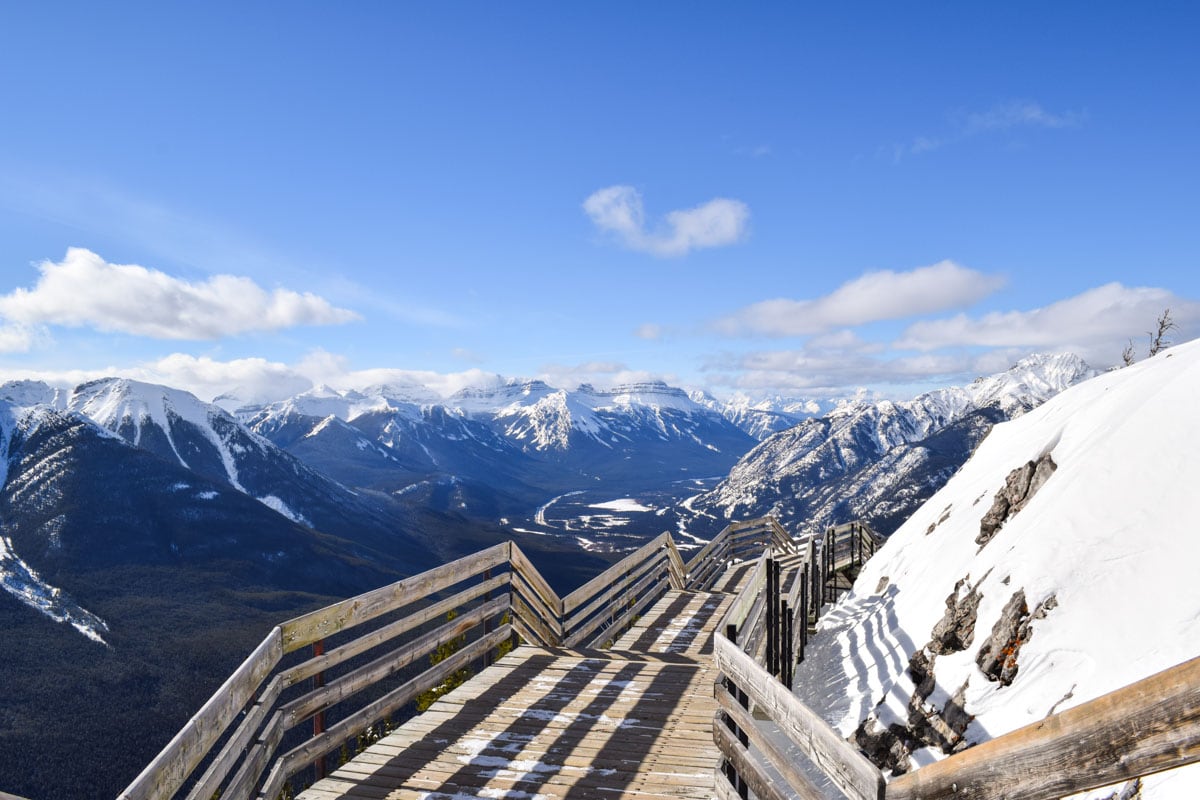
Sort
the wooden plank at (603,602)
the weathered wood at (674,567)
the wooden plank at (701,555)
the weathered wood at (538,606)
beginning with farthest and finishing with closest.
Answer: the wooden plank at (701,555) → the weathered wood at (674,567) → the wooden plank at (603,602) → the weathered wood at (538,606)

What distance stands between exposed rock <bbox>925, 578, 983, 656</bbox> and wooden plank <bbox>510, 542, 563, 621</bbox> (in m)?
6.88

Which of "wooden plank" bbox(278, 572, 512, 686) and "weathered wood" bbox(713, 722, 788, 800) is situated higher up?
"wooden plank" bbox(278, 572, 512, 686)

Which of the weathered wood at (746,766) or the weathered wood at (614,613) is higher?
the weathered wood at (746,766)

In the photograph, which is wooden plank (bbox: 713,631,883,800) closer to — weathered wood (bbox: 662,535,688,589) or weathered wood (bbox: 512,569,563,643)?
weathered wood (bbox: 512,569,563,643)

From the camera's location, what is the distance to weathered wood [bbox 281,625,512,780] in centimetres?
566

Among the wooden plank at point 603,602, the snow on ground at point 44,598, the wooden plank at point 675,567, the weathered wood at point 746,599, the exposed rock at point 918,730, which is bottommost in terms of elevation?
the snow on ground at point 44,598

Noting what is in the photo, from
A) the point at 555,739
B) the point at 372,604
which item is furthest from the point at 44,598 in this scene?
the point at 555,739

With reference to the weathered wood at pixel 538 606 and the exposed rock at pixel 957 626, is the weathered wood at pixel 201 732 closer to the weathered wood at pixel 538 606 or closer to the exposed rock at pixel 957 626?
the weathered wood at pixel 538 606

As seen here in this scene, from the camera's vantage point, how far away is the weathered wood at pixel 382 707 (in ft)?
18.6

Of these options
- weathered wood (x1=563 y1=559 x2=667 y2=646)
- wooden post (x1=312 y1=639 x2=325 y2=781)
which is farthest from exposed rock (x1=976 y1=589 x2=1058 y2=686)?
wooden post (x1=312 y1=639 x2=325 y2=781)

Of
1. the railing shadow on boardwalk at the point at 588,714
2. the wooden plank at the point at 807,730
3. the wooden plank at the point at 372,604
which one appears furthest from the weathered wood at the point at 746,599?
the wooden plank at the point at 372,604

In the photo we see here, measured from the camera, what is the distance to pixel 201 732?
4.19 meters

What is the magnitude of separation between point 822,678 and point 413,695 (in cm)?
1030

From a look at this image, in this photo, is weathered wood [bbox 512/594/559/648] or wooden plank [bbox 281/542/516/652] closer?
wooden plank [bbox 281/542/516/652]
